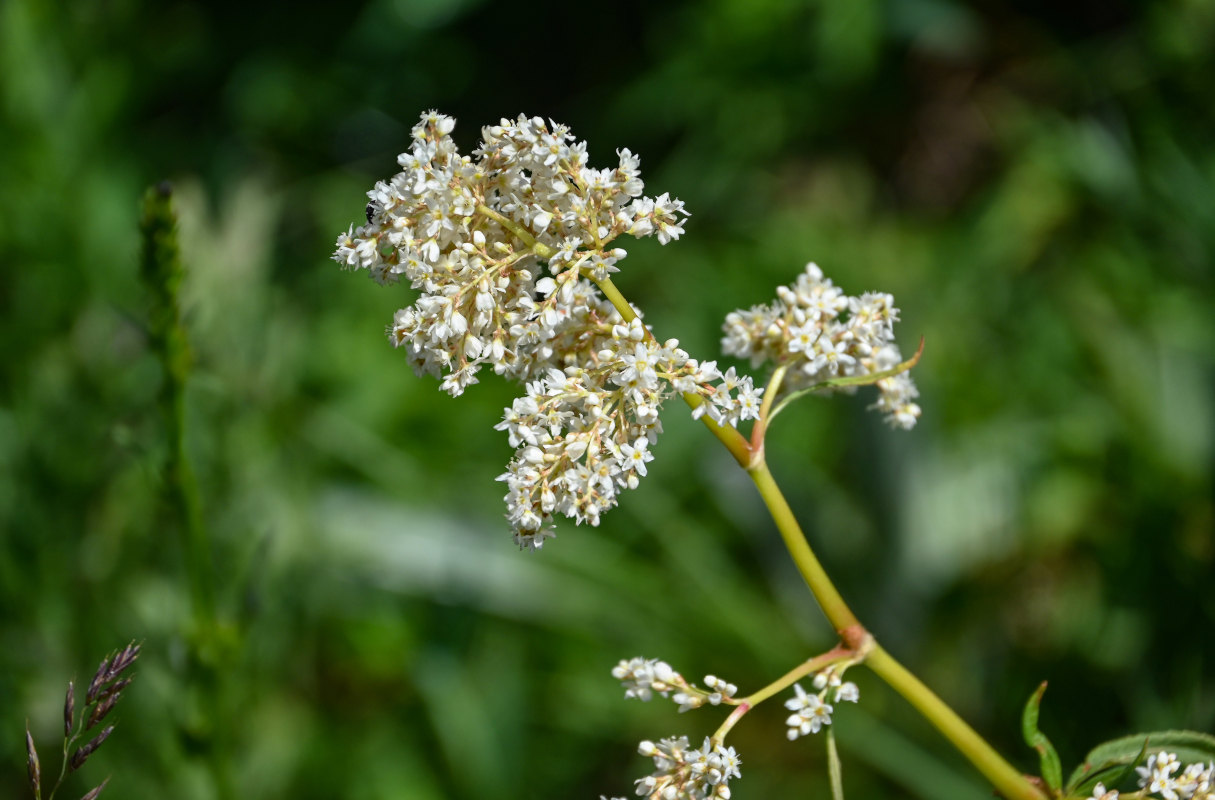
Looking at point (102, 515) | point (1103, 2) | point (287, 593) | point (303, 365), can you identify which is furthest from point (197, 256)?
point (1103, 2)

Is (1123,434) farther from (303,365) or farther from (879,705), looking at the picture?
(303,365)

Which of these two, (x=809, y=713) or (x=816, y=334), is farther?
(x=816, y=334)

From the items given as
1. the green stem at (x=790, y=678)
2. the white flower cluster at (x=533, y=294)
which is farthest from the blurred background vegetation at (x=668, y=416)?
the green stem at (x=790, y=678)

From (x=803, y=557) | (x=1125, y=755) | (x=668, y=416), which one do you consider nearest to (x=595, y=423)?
(x=803, y=557)

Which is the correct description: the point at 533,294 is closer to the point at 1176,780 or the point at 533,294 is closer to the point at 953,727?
the point at 953,727

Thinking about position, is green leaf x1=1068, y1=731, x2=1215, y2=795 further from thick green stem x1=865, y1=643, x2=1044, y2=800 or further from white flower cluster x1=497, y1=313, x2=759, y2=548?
white flower cluster x1=497, y1=313, x2=759, y2=548
